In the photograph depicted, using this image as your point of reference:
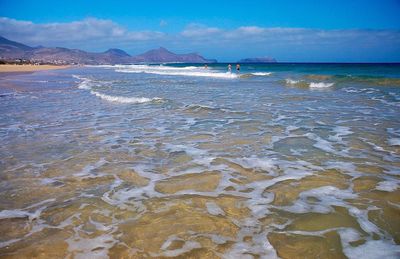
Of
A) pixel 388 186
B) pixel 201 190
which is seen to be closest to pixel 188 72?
pixel 201 190

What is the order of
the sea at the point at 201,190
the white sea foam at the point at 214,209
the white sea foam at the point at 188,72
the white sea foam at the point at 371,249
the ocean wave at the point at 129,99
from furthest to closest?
the white sea foam at the point at 188,72 < the ocean wave at the point at 129,99 < the white sea foam at the point at 214,209 < the sea at the point at 201,190 < the white sea foam at the point at 371,249

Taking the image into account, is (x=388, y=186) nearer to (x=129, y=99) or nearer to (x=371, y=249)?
(x=371, y=249)

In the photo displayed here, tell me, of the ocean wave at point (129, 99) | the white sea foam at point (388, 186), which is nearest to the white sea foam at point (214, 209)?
the white sea foam at point (388, 186)

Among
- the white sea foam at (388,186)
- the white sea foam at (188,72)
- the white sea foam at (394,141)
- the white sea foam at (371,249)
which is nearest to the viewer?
the white sea foam at (371,249)

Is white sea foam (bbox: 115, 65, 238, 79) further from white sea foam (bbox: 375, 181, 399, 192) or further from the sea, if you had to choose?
white sea foam (bbox: 375, 181, 399, 192)

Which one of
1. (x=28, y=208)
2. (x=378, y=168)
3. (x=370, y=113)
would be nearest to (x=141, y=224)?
(x=28, y=208)

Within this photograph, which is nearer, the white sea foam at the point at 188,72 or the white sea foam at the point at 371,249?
the white sea foam at the point at 371,249

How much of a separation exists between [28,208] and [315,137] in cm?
634

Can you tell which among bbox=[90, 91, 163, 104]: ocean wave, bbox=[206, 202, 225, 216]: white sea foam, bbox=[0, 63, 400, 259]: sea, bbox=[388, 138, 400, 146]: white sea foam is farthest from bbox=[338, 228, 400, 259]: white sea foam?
bbox=[90, 91, 163, 104]: ocean wave

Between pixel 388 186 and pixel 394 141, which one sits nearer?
pixel 388 186

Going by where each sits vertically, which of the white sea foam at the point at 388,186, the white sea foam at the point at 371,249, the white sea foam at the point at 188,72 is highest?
the white sea foam at the point at 188,72

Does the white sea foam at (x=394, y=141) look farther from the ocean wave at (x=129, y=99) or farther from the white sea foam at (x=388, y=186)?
the ocean wave at (x=129, y=99)

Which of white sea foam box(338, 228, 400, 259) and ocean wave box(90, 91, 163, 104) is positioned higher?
ocean wave box(90, 91, 163, 104)

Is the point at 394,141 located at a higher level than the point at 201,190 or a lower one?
higher
